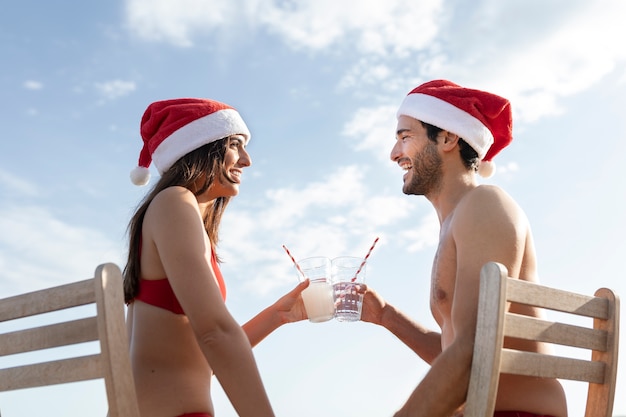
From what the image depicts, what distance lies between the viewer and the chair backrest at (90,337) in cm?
264

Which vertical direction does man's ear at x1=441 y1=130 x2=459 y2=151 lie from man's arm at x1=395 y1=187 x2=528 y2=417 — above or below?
above

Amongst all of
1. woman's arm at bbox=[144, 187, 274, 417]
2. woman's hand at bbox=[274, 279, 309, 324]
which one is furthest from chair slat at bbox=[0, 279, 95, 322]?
woman's hand at bbox=[274, 279, 309, 324]

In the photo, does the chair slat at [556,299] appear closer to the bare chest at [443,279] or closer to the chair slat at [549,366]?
the chair slat at [549,366]

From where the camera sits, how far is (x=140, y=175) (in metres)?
4.53

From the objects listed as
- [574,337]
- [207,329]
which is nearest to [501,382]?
[574,337]

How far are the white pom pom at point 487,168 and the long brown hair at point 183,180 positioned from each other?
1.68 meters

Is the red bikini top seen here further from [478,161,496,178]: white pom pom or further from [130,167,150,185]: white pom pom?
[478,161,496,178]: white pom pom

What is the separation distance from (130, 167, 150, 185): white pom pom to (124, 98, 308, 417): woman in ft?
0.97

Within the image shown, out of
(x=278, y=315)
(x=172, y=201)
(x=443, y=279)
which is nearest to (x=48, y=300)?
(x=172, y=201)

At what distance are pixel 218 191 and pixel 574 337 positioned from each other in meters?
2.01

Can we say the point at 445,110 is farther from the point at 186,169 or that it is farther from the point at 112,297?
the point at 112,297

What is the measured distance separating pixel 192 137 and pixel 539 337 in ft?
7.06

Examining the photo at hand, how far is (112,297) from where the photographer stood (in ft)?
8.71

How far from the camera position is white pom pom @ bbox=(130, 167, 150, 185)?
4523mm
